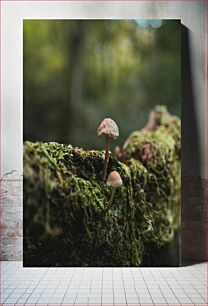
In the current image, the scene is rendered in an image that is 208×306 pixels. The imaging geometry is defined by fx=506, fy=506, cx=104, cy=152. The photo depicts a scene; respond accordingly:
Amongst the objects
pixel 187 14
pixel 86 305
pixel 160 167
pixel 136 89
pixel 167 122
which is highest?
pixel 187 14

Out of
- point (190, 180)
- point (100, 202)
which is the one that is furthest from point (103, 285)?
point (190, 180)

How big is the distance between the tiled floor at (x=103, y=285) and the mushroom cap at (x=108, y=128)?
3.37 feet

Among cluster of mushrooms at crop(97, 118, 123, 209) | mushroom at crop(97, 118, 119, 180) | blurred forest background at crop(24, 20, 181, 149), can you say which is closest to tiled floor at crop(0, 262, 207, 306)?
cluster of mushrooms at crop(97, 118, 123, 209)

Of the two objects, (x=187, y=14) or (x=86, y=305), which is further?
(x=187, y=14)

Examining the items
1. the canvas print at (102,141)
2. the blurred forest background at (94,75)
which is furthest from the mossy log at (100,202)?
the blurred forest background at (94,75)

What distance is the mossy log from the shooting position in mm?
3791

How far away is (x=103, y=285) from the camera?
11.3 ft

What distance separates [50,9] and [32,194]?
4.88 feet

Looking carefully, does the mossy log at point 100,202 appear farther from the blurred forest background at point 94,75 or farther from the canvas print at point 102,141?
the blurred forest background at point 94,75

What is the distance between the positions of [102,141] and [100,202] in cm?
46

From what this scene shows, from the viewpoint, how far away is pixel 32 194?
3.79 m

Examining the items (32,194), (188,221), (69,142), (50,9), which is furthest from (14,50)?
(188,221)

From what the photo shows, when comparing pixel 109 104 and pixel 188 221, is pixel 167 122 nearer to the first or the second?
pixel 109 104

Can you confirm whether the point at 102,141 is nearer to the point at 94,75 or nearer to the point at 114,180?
the point at 114,180
